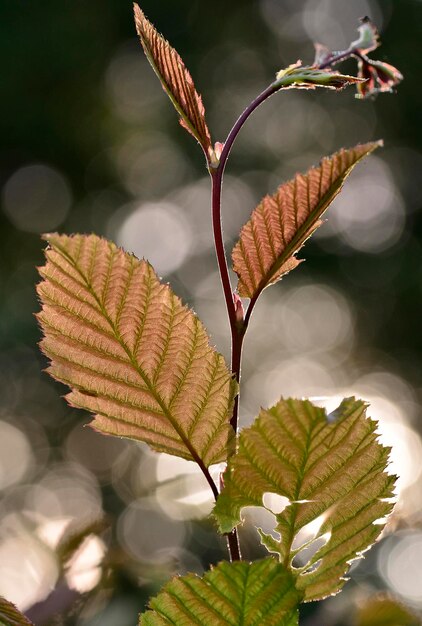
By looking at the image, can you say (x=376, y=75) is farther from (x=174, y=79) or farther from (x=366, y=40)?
(x=174, y=79)

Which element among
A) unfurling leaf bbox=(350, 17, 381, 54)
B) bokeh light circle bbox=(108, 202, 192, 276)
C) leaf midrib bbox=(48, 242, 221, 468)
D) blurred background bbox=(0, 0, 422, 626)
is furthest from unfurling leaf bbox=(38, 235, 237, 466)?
bokeh light circle bbox=(108, 202, 192, 276)

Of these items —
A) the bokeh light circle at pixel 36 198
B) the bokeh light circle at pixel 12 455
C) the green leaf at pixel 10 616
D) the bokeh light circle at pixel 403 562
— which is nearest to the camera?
the green leaf at pixel 10 616

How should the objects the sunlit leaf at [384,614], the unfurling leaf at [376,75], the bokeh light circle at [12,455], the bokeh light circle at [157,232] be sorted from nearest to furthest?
1. the unfurling leaf at [376,75]
2. the sunlit leaf at [384,614]
3. the bokeh light circle at [12,455]
4. the bokeh light circle at [157,232]

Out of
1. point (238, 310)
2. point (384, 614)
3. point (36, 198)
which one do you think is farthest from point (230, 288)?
point (36, 198)

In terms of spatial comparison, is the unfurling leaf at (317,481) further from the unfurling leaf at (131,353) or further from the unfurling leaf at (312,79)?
the unfurling leaf at (312,79)

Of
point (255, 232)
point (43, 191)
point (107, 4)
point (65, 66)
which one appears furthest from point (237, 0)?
point (255, 232)

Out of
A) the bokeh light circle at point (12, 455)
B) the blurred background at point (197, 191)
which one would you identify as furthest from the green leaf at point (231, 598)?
the bokeh light circle at point (12, 455)

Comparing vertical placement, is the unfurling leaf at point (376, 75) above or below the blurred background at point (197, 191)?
below
